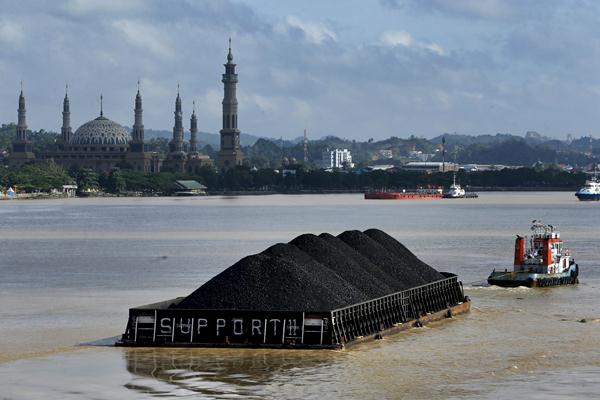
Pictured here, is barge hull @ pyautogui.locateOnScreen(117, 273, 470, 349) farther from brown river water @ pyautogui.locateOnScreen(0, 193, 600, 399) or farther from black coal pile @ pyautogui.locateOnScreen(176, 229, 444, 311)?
brown river water @ pyautogui.locateOnScreen(0, 193, 600, 399)

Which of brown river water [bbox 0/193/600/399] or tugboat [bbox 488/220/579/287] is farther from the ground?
tugboat [bbox 488/220/579/287]

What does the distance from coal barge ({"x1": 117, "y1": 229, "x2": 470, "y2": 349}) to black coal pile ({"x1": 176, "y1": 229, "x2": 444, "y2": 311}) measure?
38 millimetres

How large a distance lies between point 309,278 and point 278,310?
338cm

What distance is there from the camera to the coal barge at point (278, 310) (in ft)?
181

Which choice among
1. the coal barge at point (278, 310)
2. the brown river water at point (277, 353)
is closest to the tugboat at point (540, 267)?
the brown river water at point (277, 353)

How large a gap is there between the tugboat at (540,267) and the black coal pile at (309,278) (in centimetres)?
1620

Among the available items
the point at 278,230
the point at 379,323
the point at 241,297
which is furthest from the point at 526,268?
the point at 278,230

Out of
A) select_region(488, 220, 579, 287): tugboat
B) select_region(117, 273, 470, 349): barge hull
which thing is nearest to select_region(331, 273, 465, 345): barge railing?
select_region(117, 273, 470, 349): barge hull

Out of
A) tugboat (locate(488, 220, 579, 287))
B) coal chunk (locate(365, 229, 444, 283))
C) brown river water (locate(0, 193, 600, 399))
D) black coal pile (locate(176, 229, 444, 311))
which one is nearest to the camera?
brown river water (locate(0, 193, 600, 399))

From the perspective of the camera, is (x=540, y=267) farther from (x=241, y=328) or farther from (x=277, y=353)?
(x=277, y=353)

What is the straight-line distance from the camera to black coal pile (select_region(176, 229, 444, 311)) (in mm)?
56000

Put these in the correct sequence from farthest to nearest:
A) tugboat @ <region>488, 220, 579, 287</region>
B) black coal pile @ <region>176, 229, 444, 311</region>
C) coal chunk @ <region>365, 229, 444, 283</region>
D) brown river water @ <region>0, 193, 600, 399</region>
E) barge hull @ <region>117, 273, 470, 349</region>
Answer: tugboat @ <region>488, 220, 579, 287</region>
coal chunk @ <region>365, 229, 444, 283</region>
black coal pile @ <region>176, 229, 444, 311</region>
barge hull @ <region>117, 273, 470, 349</region>
brown river water @ <region>0, 193, 600, 399</region>

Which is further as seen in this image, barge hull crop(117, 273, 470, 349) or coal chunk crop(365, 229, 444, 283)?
coal chunk crop(365, 229, 444, 283)

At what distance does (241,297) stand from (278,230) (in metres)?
112
